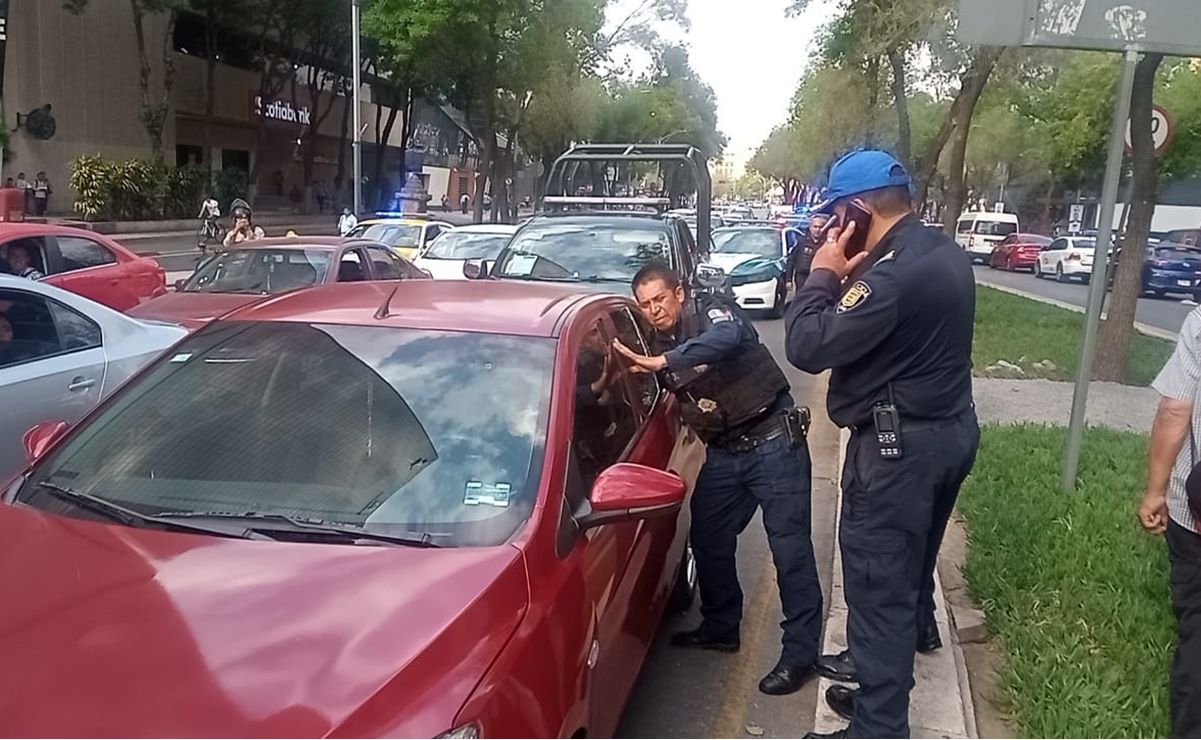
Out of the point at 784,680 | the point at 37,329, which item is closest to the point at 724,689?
the point at 784,680

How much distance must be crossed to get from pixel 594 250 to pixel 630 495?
22.0ft

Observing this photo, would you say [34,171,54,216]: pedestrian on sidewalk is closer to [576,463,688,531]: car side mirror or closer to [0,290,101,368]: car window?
Result: [0,290,101,368]: car window

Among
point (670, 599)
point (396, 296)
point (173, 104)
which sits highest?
point (173, 104)

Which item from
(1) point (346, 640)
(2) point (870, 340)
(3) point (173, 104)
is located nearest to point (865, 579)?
(2) point (870, 340)

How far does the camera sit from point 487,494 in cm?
290

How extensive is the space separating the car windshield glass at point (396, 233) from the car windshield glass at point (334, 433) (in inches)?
575

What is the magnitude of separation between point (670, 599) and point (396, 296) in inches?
76.1

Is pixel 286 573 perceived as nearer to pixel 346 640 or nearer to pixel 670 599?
pixel 346 640

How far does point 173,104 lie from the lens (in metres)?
40.4

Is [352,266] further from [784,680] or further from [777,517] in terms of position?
[784,680]

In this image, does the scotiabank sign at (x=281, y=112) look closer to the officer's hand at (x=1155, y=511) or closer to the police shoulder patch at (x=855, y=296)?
the police shoulder patch at (x=855, y=296)

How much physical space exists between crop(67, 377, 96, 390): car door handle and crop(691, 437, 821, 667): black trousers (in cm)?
354

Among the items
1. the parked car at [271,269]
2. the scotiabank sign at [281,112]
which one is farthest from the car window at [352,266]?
the scotiabank sign at [281,112]

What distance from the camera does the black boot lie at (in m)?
4.15
